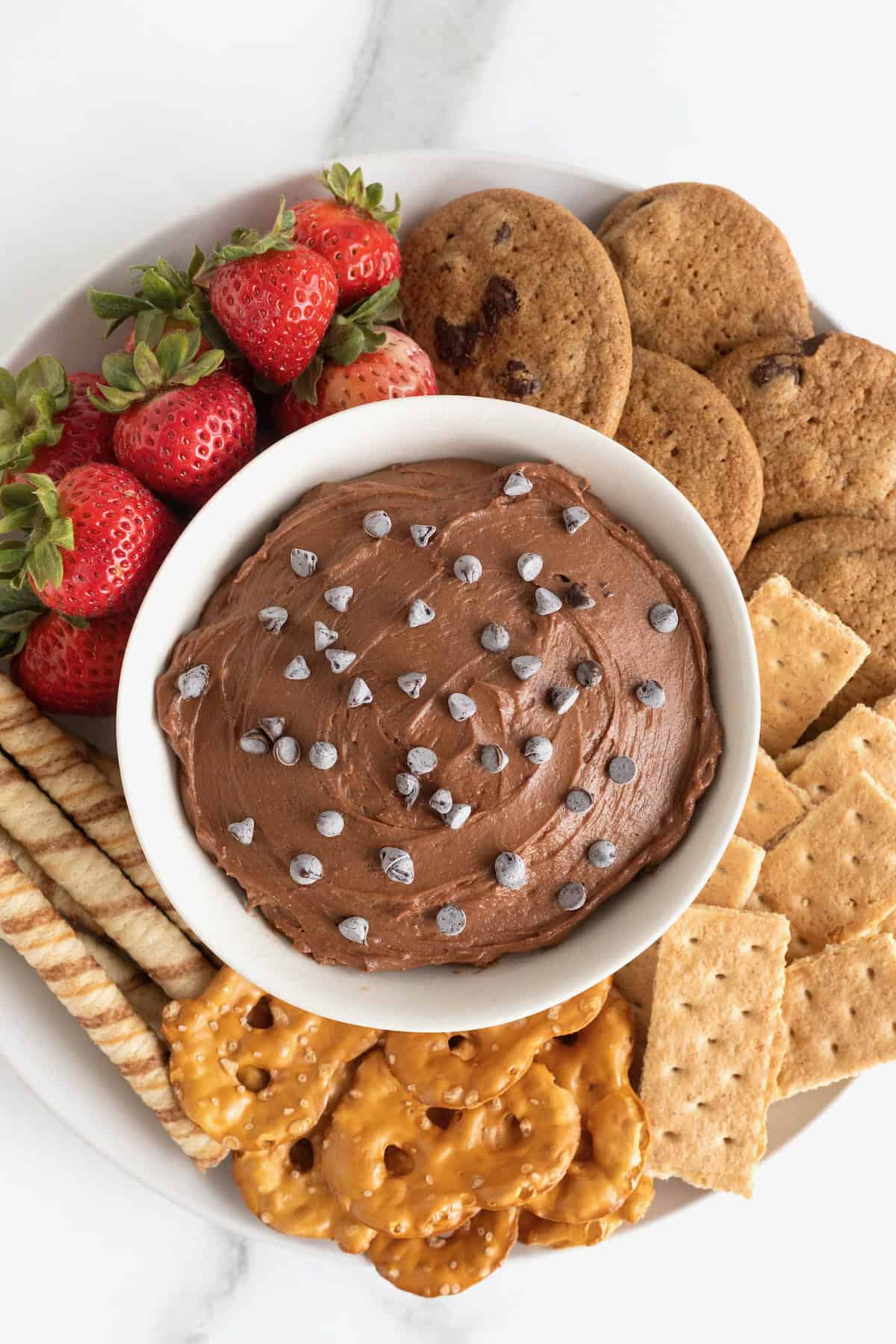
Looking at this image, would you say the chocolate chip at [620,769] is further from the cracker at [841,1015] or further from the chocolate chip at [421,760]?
the cracker at [841,1015]

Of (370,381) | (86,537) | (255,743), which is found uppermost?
(370,381)

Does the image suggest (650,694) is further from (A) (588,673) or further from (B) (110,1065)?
(B) (110,1065)

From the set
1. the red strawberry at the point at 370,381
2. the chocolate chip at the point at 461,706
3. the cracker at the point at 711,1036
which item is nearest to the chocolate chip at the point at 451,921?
the chocolate chip at the point at 461,706

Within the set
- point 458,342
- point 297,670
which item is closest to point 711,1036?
point 297,670

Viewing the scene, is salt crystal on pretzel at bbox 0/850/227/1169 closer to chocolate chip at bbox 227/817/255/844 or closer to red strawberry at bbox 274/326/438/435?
chocolate chip at bbox 227/817/255/844

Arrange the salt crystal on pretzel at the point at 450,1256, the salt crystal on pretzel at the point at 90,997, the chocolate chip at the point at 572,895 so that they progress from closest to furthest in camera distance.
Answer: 1. the chocolate chip at the point at 572,895
2. the salt crystal on pretzel at the point at 90,997
3. the salt crystal on pretzel at the point at 450,1256

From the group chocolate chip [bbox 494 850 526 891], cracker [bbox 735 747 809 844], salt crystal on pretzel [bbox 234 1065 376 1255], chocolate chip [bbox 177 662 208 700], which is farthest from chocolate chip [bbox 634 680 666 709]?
salt crystal on pretzel [bbox 234 1065 376 1255]
